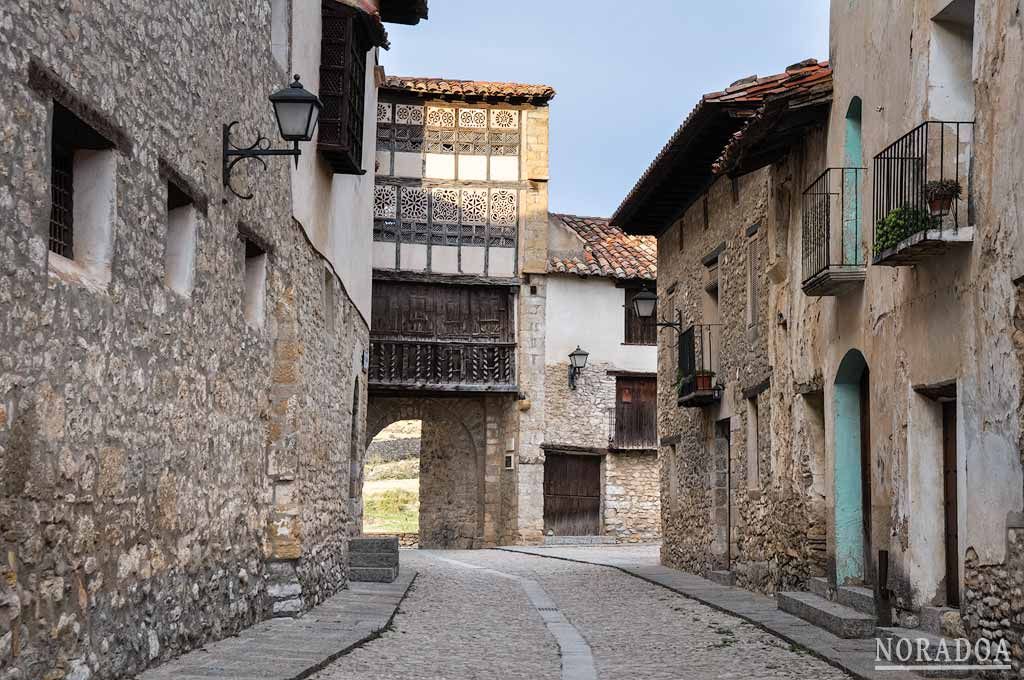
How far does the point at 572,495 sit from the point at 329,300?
653 inches

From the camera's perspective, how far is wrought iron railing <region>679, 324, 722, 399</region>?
1800 centimetres

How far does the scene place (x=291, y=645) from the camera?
357 inches

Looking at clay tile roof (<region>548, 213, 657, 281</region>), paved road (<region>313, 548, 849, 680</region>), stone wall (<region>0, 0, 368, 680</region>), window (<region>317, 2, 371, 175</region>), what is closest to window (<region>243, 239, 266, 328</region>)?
stone wall (<region>0, 0, 368, 680</region>)

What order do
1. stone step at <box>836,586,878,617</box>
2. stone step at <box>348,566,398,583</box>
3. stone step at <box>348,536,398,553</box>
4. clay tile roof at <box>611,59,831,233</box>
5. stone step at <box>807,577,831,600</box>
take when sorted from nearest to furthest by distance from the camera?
1. stone step at <box>836,586,878,617</box>
2. stone step at <box>807,577,831,600</box>
3. clay tile roof at <box>611,59,831,233</box>
4. stone step at <box>348,566,398,583</box>
5. stone step at <box>348,536,398,553</box>

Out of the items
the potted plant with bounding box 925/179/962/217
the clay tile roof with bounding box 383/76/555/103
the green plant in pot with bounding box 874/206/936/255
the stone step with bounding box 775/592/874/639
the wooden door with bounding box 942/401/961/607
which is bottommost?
the stone step with bounding box 775/592/874/639

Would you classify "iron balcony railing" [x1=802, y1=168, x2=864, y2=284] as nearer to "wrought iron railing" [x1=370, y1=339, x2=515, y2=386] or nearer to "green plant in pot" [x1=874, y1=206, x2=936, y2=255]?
"green plant in pot" [x1=874, y1=206, x2=936, y2=255]

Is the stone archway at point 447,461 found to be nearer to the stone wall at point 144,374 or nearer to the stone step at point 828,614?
the stone step at point 828,614

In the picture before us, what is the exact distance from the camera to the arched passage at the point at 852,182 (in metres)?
11.4

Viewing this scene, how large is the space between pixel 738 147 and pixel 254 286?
217 inches

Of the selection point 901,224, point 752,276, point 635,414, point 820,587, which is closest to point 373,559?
point 752,276

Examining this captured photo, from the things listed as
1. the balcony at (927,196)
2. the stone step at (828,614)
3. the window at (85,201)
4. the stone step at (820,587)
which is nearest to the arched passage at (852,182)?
the balcony at (927,196)

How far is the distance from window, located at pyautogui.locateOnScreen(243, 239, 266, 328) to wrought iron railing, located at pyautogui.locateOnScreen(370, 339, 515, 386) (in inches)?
656

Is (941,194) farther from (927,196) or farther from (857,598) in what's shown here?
(857,598)

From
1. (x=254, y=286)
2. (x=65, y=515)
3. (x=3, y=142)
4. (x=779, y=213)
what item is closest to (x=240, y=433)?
(x=254, y=286)
